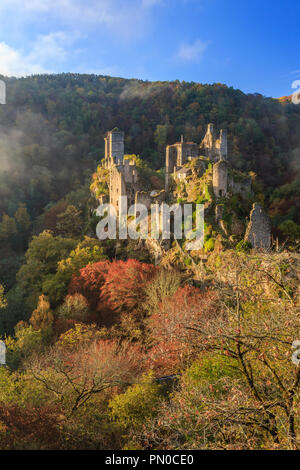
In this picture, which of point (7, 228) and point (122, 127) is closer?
point (7, 228)

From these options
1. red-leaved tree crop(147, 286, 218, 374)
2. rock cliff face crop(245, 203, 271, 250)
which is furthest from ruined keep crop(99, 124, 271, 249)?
red-leaved tree crop(147, 286, 218, 374)

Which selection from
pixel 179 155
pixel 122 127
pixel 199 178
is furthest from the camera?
pixel 122 127

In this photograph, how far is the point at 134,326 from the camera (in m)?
16.7

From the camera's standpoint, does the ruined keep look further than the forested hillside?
No

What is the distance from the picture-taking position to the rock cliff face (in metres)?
17.7

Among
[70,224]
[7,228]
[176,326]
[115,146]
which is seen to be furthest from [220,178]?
[7,228]

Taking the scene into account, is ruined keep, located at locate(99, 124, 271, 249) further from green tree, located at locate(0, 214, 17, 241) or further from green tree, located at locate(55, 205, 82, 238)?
green tree, located at locate(0, 214, 17, 241)

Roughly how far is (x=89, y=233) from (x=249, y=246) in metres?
18.7

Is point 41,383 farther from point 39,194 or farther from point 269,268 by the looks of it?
point 39,194

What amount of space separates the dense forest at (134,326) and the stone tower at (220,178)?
15.6 feet

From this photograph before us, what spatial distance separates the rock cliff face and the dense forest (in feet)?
4.59

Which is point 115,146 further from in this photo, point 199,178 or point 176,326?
point 176,326

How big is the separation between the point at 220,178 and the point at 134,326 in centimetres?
1094
